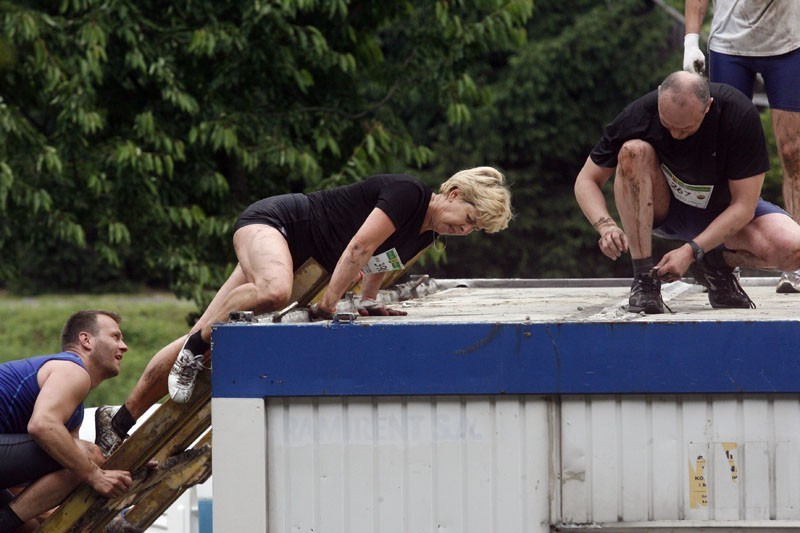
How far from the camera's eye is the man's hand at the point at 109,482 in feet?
14.7

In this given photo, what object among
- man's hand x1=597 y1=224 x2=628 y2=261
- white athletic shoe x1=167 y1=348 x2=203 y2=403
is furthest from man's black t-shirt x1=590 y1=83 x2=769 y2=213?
white athletic shoe x1=167 y1=348 x2=203 y2=403

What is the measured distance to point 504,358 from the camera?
3881 mm

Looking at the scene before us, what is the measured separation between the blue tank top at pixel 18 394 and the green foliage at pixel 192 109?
139 inches

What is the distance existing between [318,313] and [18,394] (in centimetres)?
122

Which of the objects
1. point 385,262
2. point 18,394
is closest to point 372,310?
point 385,262

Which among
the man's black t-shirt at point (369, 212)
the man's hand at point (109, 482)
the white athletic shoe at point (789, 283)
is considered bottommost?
the man's hand at point (109, 482)

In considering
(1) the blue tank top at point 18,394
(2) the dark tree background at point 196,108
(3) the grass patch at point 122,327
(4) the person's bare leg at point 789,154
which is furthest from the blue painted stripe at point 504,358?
(3) the grass patch at point 122,327

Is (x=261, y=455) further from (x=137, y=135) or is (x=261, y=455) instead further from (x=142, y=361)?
(x=142, y=361)

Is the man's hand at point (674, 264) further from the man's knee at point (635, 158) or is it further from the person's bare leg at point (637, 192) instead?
the man's knee at point (635, 158)

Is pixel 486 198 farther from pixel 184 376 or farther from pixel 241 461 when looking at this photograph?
pixel 241 461

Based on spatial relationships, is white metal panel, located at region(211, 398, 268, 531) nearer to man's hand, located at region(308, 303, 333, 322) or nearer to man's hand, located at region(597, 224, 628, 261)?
man's hand, located at region(308, 303, 333, 322)

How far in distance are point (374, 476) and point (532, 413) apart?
0.54m

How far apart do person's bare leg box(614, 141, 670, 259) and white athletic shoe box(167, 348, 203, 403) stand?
5.69ft

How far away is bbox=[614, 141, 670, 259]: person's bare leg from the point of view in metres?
4.88
